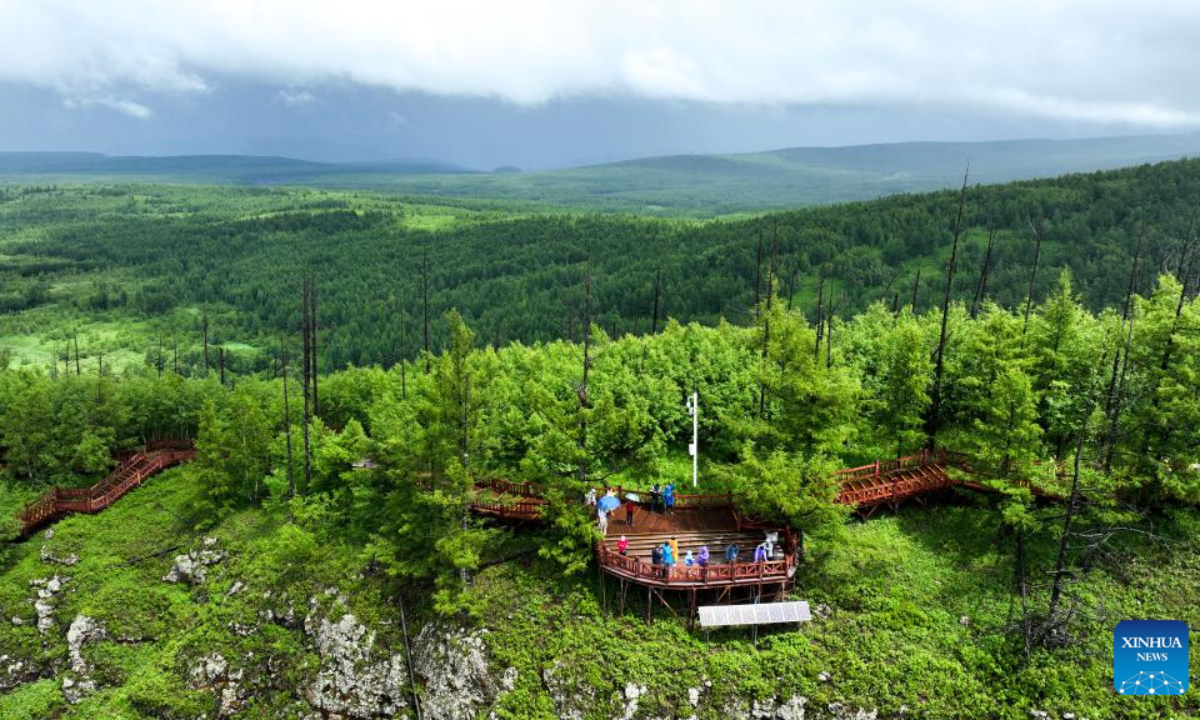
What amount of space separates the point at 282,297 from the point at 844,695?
14393 centimetres

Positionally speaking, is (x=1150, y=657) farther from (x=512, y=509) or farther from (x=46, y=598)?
(x=46, y=598)

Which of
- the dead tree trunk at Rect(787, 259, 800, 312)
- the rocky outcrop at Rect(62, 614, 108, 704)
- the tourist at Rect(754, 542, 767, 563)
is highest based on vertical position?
the dead tree trunk at Rect(787, 259, 800, 312)

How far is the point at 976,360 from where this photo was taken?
115 feet

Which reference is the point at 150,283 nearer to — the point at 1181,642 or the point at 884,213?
the point at 884,213

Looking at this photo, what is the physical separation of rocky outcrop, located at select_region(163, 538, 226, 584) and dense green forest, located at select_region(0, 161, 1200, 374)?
140 ft

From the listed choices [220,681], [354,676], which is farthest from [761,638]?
[220,681]

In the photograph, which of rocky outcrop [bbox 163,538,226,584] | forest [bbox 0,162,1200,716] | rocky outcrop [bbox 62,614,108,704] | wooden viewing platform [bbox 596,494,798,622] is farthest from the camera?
rocky outcrop [bbox 163,538,226,584]

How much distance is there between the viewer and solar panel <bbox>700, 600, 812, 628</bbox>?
27.1m

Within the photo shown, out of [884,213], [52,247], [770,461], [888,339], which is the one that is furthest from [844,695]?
[52,247]

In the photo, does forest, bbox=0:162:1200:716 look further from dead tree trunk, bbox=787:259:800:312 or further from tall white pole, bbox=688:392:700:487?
dead tree trunk, bbox=787:259:800:312

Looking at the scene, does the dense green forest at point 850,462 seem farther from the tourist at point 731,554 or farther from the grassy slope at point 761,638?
the tourist at point 731,554

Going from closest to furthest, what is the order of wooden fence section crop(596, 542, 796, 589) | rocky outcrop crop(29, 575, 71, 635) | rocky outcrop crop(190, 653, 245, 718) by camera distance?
wooden fence section crop(596, 542, 796, 589), rocky outcrop crop(190, 653, 245, 718), rocky outcrop crop(29, 575, 71, 635)

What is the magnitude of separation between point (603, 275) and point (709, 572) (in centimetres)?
10916

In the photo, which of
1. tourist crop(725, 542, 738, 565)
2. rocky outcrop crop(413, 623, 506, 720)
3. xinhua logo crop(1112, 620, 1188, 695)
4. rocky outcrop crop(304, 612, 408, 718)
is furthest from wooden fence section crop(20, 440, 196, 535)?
xinhua logo crop(1112, 620, 1188, 695)
